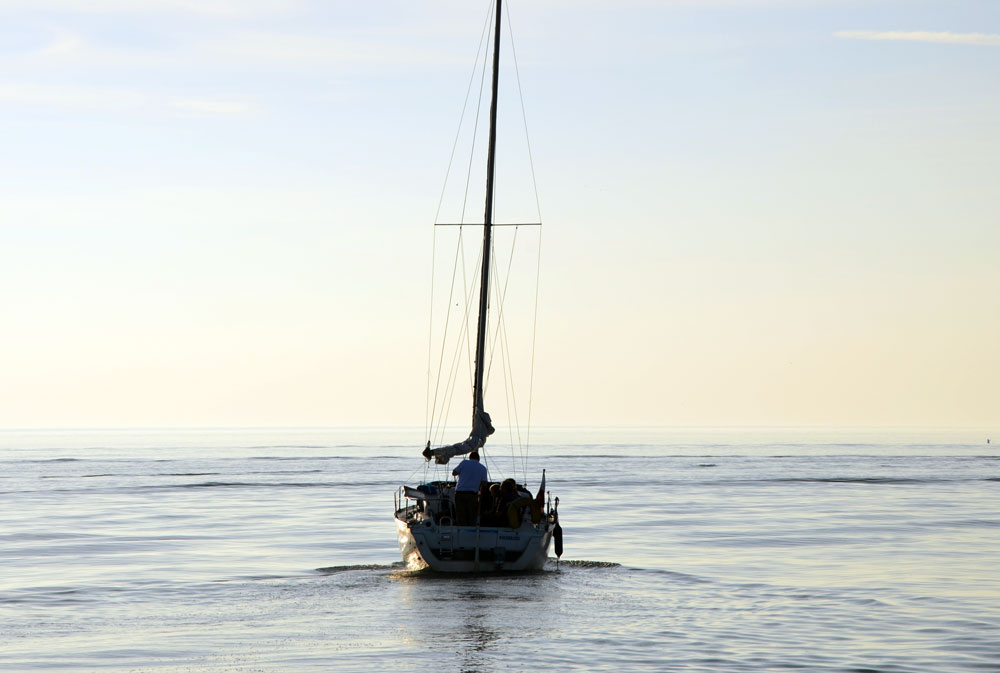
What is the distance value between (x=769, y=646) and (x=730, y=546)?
18613 millimetres

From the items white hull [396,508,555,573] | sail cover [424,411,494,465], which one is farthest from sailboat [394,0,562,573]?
sail cover [424,411,494,465]

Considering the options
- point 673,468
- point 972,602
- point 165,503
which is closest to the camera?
point 972,602

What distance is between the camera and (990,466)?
120625 millimetres

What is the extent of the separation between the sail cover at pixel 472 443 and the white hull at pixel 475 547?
13.8 feet

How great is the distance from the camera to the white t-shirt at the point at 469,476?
31.5 meters

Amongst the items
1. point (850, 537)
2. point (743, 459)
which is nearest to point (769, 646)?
point (850, 537)

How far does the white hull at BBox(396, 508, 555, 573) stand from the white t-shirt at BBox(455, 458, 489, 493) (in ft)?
3.29

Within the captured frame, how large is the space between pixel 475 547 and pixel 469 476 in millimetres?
1799

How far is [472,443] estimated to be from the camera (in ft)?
115

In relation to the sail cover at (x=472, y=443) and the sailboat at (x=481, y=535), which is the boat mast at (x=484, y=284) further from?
the sailboat at (x=481, y=535)

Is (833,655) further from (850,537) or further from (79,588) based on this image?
(850,537)

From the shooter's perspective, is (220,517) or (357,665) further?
(220,517)

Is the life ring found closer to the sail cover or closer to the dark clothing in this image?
the dark clothing

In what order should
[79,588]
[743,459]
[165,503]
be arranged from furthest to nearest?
[743,459]
[165,503]
[79,588]
